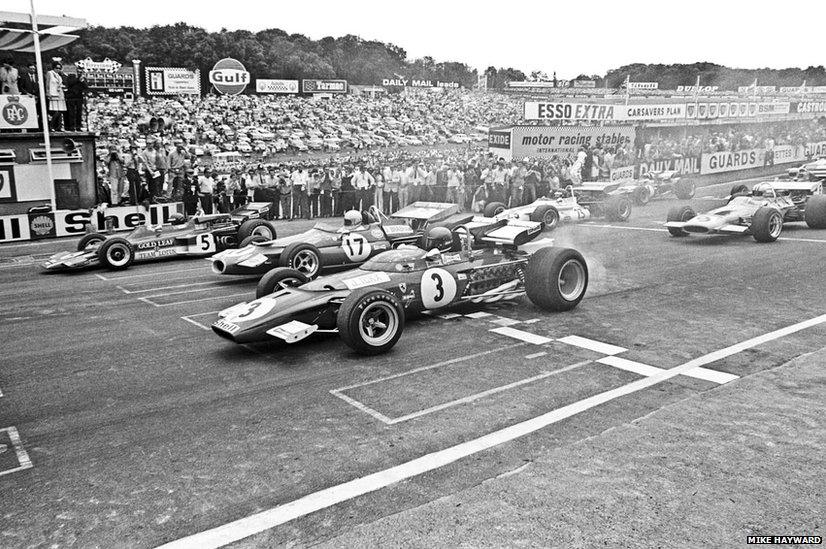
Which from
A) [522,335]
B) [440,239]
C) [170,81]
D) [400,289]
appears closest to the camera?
[522,335]

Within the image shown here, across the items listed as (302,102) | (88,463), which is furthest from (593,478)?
(302,102)

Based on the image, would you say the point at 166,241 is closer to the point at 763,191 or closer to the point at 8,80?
the point at 8,80

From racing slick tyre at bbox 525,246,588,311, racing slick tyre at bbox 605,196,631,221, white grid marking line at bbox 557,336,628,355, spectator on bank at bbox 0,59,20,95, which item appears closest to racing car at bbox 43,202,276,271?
racing slick tyre at bbox 525,246,588,311

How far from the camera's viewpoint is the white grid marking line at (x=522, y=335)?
32.3 ft

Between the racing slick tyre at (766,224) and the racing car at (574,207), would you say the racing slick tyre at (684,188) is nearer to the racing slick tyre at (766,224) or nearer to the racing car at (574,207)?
the racing car at (574,207)

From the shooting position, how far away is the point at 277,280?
36.2ft

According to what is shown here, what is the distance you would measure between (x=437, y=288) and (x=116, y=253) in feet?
28.7

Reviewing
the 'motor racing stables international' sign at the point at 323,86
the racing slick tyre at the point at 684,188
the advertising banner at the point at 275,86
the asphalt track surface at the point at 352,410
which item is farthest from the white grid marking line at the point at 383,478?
the 'motor racing stables international' sign at the point at 323,86

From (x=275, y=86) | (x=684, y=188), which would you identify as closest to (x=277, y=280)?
(x=684, y=188)

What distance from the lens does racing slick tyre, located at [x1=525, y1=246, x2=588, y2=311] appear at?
36.9 ft

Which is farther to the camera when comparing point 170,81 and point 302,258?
point 170,81

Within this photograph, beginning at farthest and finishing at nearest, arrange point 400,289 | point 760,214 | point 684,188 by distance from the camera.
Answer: point 684,188 < point 760,214 < point 400,289

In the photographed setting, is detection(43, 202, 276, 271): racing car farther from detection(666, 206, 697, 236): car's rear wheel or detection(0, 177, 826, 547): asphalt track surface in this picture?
detection(666, 206, 697, 236): car's rear wheel

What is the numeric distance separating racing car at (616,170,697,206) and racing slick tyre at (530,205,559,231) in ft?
16.7
